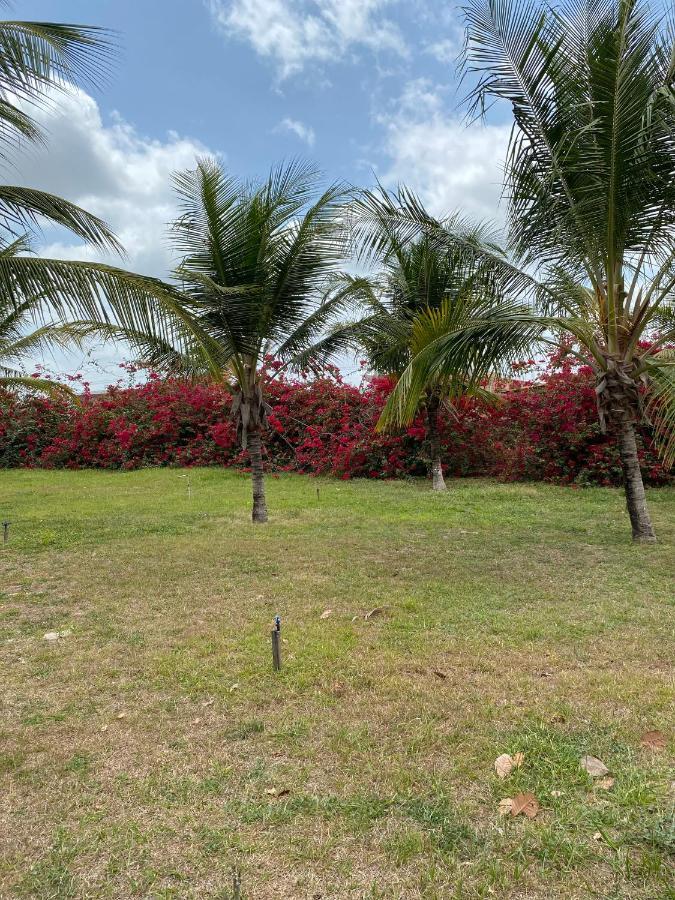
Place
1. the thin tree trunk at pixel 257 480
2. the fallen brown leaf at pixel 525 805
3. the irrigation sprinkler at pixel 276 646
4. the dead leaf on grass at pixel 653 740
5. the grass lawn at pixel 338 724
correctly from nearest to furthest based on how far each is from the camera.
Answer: the grass lawn at pixel 338 724
the fallen brown leaf at pixel 525 805
the dead leaf on grass at pixel 653 740
the irrigation sprinkler at pixel 276 646
the thin tree trunk at pixel 257 480

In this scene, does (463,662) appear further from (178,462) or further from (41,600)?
(178,462)

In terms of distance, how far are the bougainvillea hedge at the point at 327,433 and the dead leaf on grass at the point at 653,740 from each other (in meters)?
7.16

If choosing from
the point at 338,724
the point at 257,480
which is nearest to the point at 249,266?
the point at 257,480

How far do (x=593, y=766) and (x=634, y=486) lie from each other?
5.00m

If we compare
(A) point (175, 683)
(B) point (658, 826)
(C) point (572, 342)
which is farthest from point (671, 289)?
(A) point (175, 683)

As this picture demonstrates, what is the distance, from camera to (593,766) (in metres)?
2.38

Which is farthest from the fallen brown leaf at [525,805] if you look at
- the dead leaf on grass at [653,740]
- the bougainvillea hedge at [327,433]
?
the bougainvillea hedge at [327,433]

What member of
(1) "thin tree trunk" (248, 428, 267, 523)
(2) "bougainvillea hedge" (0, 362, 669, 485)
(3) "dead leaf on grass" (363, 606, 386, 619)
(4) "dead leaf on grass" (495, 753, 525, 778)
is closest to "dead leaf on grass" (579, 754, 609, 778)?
(4) "dead leaf on grass" (495, 753, 525, 778)

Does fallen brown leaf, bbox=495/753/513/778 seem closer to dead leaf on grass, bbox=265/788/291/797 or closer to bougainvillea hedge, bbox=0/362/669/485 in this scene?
dead leaf on grass, bbox=265/788/291/797

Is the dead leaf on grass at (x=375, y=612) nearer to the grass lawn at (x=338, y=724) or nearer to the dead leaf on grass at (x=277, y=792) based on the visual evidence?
the grass lawn at (x=338, y=724)

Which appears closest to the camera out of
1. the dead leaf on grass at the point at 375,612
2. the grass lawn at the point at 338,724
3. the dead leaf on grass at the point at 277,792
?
the grass lawn at the point at 338,724

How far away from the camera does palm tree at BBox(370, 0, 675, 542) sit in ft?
17.8

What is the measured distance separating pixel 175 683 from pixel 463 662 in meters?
1.66

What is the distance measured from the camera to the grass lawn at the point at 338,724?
1922 millimetres
